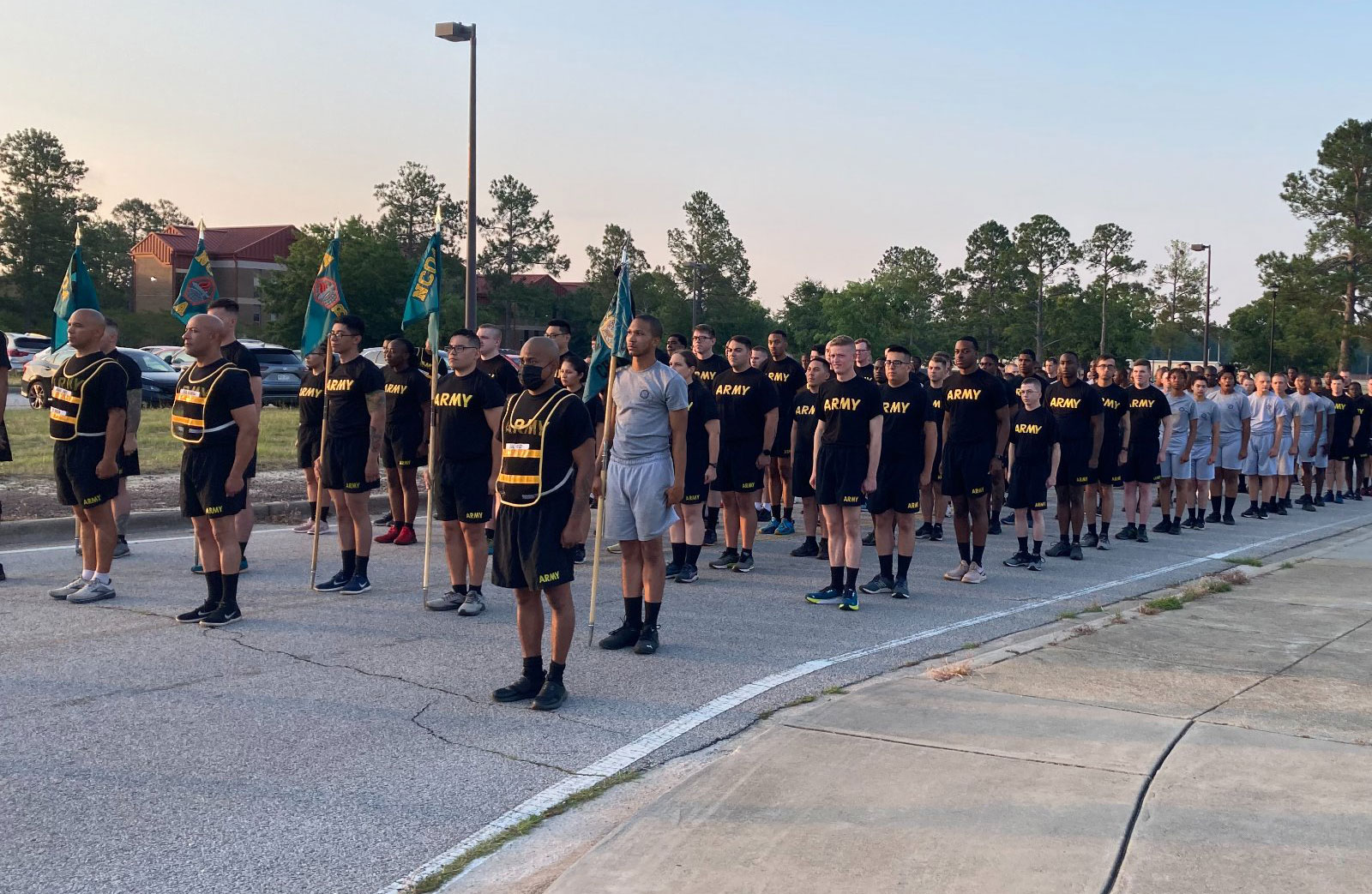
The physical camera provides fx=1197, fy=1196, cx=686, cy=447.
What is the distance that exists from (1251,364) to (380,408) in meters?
67.5

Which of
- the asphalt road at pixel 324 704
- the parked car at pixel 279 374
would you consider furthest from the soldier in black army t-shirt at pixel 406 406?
the parked car at pixel 279 374

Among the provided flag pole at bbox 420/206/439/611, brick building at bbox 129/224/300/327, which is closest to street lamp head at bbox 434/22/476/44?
flag pole at bbox 420/206/439/611

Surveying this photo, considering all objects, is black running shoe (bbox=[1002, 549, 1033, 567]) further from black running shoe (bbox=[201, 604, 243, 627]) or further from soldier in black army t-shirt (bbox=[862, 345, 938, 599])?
black running shoe (bbox=[201, 604, 243, 627])

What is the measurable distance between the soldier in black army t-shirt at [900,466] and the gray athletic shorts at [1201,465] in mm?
7262

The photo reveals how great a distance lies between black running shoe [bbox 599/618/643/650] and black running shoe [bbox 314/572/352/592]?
249 centimetres

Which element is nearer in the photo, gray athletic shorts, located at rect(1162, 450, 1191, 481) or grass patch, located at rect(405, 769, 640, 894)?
grass patch, located at rect(405, 769, 640, 894)

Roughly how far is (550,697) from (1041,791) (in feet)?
8.06

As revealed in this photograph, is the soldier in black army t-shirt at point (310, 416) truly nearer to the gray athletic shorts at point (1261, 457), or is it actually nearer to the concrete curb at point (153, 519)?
the concrete curb at point (153, 519)

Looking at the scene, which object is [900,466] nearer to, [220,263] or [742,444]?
[742,444]

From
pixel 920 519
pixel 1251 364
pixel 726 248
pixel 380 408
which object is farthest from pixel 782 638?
pixel 726 248

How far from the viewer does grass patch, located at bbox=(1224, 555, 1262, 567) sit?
1208 centimetres

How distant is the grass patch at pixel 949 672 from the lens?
21.5 feet

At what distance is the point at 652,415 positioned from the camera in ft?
24.8

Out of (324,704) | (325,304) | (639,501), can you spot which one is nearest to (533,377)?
(639,501)
